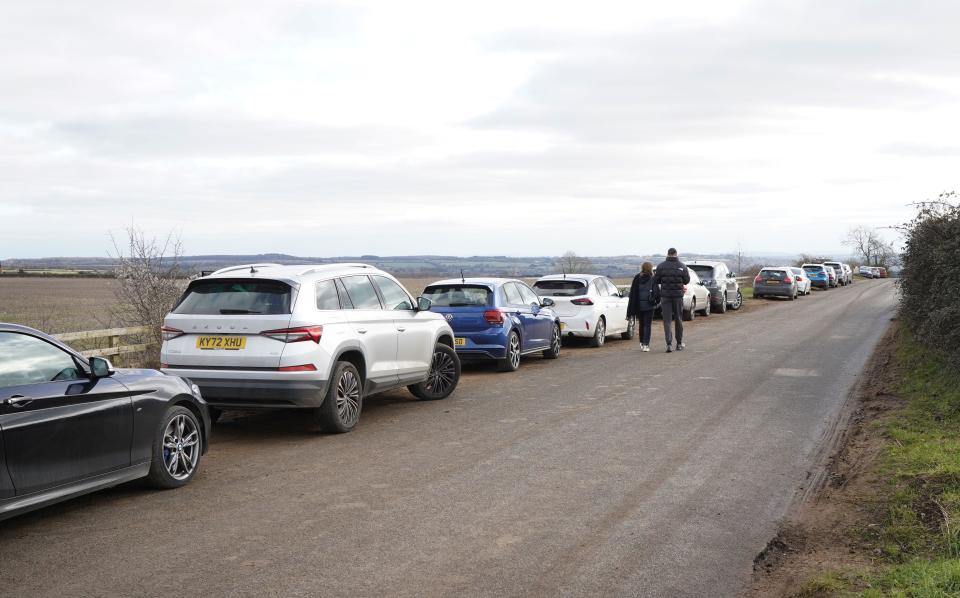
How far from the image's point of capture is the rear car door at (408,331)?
1033 centimetres

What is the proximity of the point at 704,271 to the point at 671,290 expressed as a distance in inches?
535

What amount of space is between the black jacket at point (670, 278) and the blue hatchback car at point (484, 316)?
145 inches

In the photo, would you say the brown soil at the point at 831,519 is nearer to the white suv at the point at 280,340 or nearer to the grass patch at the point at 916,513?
the grass patch at the point at 916,513

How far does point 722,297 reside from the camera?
99.2 feet

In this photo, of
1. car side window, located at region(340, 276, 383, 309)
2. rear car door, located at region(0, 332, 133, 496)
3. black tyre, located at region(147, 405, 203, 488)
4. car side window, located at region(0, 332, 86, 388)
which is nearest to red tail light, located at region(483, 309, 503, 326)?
car side window, located at region(340, 276, 383, 309)

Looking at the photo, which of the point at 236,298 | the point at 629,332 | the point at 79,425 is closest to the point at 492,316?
the point at 236,298

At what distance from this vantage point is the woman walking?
1758 cm

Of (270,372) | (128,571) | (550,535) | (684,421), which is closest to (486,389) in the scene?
(684,421)

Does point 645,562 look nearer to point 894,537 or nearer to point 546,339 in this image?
point 894,537

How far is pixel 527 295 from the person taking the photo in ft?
52.2

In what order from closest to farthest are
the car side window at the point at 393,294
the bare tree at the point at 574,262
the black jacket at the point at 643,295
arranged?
1. the car side window at the point at 393,294
2. the black jacket at the point at 643,295
3. the bare tree at the point at 574,262

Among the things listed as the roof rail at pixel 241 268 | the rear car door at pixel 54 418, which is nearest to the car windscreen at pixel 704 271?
the roof rail at pixel 241 268

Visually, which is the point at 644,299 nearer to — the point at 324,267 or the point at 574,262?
the point at 324,267

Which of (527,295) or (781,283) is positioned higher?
Result: (527,295)
